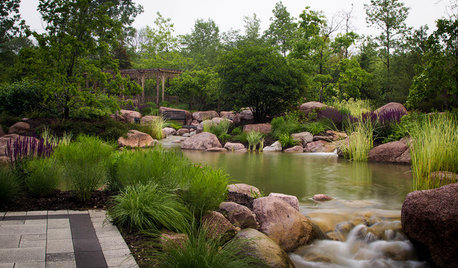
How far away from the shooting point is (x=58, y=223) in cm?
346

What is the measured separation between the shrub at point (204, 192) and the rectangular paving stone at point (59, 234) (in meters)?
1.17

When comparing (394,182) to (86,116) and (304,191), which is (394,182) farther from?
(86,116)

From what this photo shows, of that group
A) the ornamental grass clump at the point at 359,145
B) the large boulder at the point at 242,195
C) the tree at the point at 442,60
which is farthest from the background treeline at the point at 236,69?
the large boulder at the point at 242,195

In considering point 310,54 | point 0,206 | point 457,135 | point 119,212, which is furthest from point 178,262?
point 310,54

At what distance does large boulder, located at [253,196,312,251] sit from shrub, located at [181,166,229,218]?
1.91 feet

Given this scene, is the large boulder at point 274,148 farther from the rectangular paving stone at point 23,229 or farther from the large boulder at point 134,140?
the rectangular paving stone at point 23,229

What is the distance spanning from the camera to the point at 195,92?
2694 centimetres

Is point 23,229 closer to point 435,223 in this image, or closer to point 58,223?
point 58,223

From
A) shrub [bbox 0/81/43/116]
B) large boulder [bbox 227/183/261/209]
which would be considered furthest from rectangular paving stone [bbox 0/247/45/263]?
shrub [bbox 0/81/43/116]

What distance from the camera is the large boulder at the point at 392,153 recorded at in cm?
1020

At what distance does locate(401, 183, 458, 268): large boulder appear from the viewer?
11.8ft

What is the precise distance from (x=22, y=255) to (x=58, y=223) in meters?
0.79

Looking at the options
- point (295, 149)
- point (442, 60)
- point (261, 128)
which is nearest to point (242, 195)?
point (442, 60)

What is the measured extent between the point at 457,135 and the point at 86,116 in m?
11.6
